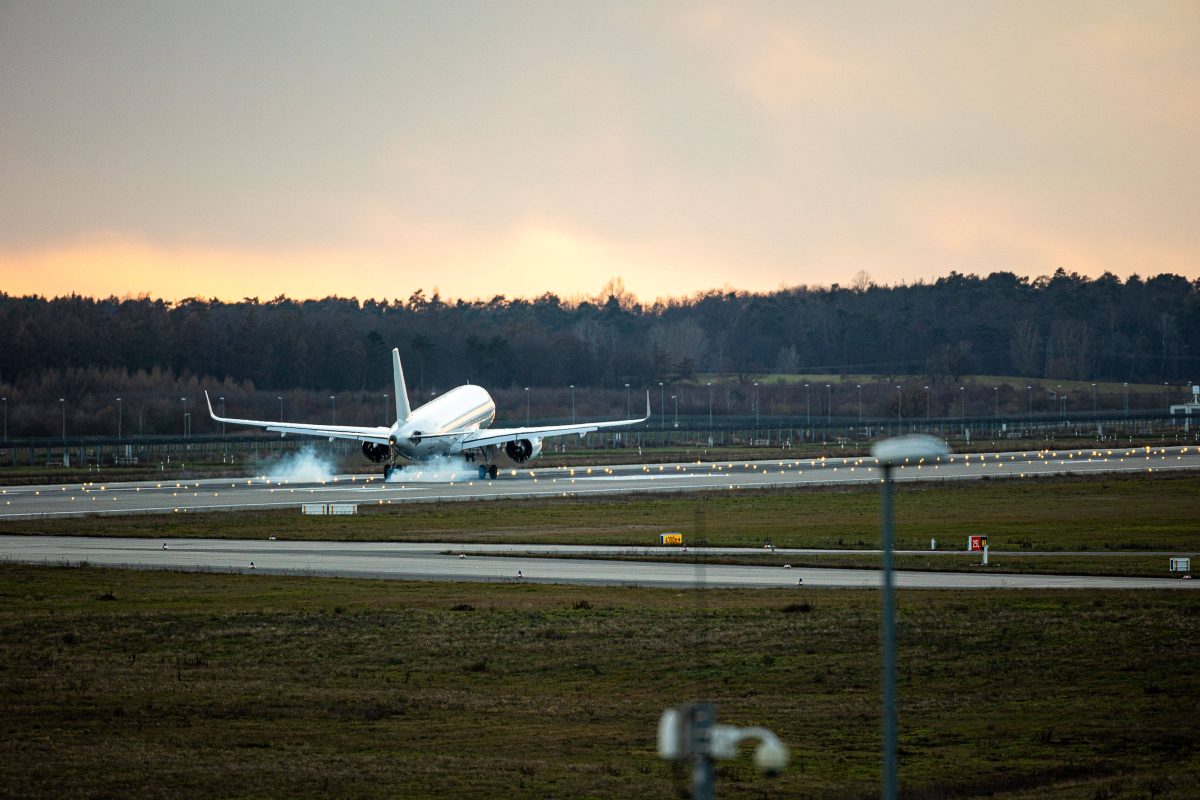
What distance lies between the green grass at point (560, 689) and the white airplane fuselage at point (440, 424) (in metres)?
52.0

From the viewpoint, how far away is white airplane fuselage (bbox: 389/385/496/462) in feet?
327

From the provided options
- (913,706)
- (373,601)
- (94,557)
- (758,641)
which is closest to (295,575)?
(373,601)

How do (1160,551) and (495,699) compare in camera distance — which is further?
(1160,551)

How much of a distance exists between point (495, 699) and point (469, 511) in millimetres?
49322

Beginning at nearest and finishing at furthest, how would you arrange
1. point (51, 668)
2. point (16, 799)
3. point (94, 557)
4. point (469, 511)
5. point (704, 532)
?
point (16, 799), point (51, 668), point (94, 557), point (704, 532), point (469, 511)

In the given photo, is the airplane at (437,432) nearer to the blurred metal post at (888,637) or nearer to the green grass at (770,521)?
the green grass at (770,521)

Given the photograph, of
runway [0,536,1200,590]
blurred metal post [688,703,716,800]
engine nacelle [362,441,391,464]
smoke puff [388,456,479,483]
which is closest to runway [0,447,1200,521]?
smoke puff [388,456,479,483]

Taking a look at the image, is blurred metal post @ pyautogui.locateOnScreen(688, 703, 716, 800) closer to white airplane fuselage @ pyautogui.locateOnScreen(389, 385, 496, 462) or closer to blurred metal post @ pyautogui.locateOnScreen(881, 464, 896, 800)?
blurred metal post @ pyautogui.locateOnScreen(881, 464, 896, 800)

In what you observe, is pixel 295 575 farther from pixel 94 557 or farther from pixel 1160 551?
pixel 1160 551

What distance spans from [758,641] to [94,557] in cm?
3205

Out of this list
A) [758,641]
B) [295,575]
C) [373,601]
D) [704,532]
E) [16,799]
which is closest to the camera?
[16,799]

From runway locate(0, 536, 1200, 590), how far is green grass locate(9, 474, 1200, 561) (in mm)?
4309

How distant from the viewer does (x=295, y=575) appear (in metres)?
51.4

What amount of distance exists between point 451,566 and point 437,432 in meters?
48.9
